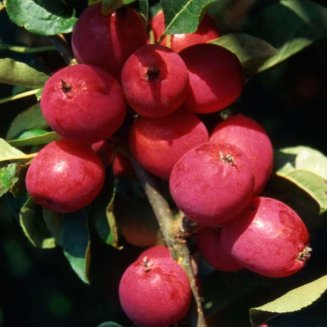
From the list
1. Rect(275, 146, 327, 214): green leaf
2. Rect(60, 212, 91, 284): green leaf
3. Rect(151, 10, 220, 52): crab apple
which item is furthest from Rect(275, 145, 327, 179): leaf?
Rect(60, 212, 91, 284): green leaf

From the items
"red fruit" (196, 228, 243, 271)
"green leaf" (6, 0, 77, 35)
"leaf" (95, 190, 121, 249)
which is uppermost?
"green leaf" (6, 0, 77, 35)

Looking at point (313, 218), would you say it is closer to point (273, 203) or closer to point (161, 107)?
point (273, 203)

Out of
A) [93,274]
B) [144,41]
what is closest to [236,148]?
[144,41]

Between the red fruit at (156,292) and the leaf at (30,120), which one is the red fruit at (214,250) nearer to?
the red fruit at (156,292)

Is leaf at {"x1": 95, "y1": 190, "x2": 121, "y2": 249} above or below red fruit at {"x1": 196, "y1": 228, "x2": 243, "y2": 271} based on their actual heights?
below

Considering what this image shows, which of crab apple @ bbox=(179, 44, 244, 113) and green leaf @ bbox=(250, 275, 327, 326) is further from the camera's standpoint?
crab apple @ bbox=(179, 44, 244, 113)

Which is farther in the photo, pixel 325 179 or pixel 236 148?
pixel 325 179

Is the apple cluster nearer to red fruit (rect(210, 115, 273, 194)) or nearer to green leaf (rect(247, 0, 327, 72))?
red fruit (rect(210, 115, 273, 194))

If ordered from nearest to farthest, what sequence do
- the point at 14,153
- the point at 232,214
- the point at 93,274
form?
the point at 232,214
the point at 14,153
the point at 93,274
